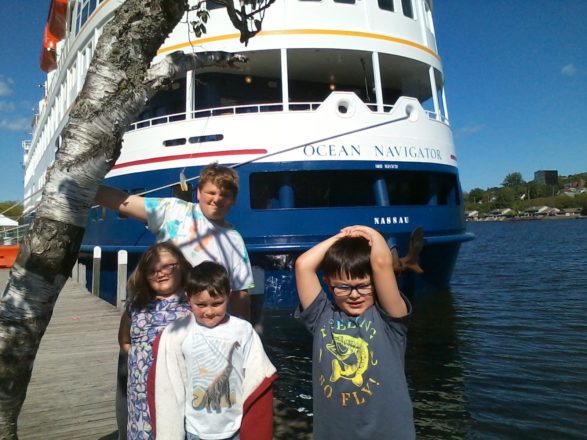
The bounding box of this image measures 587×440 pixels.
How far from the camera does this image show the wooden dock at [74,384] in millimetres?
3648

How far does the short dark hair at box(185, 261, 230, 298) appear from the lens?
7.02 ft

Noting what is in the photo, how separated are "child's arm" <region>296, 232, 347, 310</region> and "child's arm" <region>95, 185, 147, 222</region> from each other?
2.98 feet

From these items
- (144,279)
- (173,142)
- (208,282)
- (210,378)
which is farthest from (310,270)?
(173,142)

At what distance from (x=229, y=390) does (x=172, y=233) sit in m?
0.88

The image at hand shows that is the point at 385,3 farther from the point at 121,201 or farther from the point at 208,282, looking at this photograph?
the point at 208,282

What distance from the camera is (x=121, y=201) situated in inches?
96.2

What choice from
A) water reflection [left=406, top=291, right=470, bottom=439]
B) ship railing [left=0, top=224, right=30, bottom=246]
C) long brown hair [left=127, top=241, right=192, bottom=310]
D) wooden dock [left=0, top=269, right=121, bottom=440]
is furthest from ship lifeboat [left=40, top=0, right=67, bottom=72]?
long brown hair [left=127, top=241, right=192, bottom=310]

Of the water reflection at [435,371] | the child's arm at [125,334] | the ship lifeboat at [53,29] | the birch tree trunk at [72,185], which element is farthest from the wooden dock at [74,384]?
the ship lifeboat at [53,29]

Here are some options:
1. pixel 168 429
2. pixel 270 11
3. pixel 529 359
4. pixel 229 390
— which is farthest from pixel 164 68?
pixel 270 11

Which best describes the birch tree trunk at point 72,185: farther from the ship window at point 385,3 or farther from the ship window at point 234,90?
the ship window at point 385,3

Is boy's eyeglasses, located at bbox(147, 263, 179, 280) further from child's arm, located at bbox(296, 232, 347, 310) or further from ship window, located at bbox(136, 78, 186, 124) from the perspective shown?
ship window, located at bbox(136, 78, 186, 124)

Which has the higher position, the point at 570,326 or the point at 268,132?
the point at 268,132

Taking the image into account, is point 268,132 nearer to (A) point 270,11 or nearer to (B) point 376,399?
(A) point 270,11

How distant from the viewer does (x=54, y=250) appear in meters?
1.68
